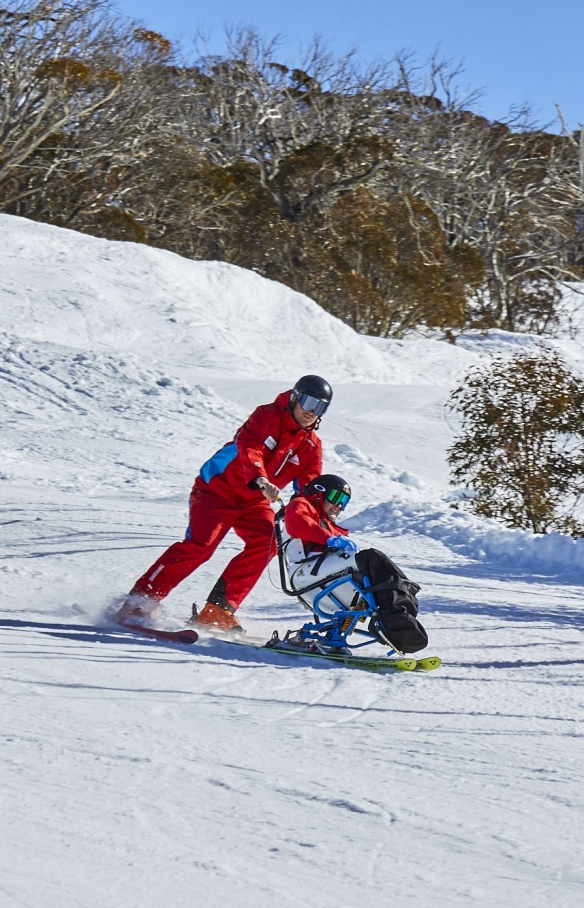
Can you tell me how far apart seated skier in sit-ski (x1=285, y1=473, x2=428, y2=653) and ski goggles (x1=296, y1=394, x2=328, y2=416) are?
367mm

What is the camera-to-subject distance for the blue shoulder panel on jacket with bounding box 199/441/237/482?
537cm

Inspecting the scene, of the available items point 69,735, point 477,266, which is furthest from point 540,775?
point 477,266

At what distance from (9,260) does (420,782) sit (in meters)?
16.8

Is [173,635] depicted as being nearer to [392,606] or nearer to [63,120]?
[392,606]

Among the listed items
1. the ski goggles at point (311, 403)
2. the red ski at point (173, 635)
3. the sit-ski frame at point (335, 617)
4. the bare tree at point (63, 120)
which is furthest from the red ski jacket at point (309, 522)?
the bare tree at point (63, 120)

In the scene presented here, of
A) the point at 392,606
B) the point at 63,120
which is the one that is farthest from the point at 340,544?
the point at 63,120

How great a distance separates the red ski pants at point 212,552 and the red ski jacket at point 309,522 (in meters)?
0.47

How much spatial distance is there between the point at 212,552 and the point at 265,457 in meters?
0.57

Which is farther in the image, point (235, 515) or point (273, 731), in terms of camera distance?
point (235, 515)

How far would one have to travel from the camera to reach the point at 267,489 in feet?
16.3

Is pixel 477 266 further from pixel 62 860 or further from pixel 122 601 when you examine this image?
pixel 62 860

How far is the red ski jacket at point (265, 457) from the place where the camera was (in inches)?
206

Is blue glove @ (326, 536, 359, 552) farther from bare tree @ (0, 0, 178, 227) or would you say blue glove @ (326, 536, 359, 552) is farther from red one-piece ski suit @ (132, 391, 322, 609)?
bare tree @ (0, 0, 178, 227)

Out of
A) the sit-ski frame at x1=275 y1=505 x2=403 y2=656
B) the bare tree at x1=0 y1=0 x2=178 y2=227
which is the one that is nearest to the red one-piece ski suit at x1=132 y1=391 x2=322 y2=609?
the sit-ski frame at x1=275 y1=505 x2=403 y2=656
